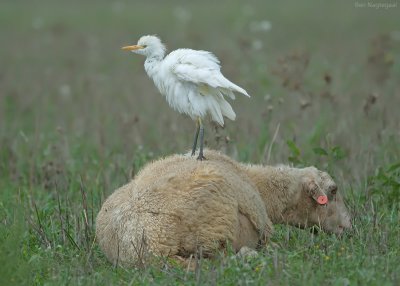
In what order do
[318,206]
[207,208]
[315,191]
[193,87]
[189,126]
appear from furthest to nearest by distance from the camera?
[189,126]
[318,206]
[315,191]
[193,87]
[207,208]

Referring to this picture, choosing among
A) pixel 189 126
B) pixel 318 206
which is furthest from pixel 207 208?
pixel 189 126

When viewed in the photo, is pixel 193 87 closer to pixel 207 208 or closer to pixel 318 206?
pixel 207 208

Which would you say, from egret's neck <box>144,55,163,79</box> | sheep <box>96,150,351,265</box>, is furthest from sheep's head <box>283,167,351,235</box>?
egret's neck <box>144,55,163,79</box>

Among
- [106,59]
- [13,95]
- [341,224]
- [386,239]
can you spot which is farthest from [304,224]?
[106,59]

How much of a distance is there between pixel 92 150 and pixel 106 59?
25.0 feet

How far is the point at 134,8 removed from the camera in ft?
82.8

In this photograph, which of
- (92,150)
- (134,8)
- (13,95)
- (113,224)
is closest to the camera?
(113,224)

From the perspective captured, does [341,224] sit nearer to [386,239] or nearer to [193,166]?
[386,239]

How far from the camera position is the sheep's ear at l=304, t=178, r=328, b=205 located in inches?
283

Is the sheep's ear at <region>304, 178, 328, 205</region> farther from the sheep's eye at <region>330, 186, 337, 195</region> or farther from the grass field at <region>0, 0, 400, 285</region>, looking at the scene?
the grass field at <region>0, 0, 400, 285</region>

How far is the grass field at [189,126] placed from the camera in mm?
6086

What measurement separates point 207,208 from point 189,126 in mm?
5462

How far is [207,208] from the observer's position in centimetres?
630

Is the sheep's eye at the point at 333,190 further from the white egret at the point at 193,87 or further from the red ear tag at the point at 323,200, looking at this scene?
the white egret at the point at 193,87
